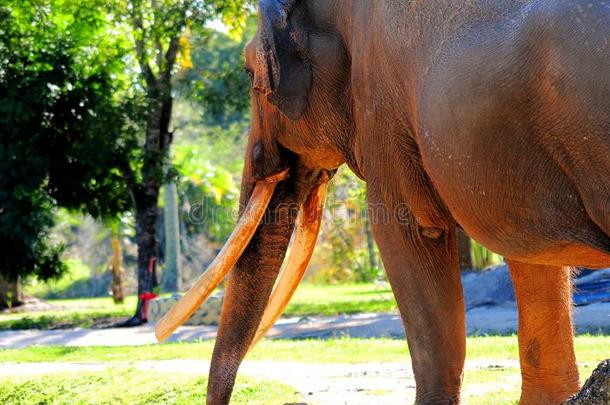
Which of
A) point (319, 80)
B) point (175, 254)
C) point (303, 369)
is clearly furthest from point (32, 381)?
point (175, 254)

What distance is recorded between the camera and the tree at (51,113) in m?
16.8

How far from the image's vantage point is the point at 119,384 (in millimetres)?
7270

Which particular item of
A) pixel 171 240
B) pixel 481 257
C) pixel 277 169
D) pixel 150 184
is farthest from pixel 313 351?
pixel 171 240

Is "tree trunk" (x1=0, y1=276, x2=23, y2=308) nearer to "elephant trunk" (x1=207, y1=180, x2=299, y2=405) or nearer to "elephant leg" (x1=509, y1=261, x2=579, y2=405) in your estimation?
"elephant trunk" (x1=207, y1=180, x2=299, y2=405)

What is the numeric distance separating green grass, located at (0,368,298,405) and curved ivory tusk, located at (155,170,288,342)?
1.56 metres

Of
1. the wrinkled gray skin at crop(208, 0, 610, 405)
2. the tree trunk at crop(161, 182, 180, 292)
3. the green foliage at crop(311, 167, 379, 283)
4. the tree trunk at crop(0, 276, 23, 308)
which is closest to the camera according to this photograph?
the wrinkled gray skin at crop(208, 0, 610, 405)

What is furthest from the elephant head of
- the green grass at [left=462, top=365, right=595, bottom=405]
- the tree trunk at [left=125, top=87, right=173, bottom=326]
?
the tree trunk at [left=125, top=87, right=173, bottom=326]

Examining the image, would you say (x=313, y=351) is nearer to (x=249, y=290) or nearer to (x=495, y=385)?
(x=495, y=385)

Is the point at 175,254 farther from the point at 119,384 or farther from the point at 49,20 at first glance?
the point at 119,384

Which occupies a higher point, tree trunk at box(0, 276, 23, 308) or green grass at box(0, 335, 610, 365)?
tree trunk at box(0, 276, 23, 308)

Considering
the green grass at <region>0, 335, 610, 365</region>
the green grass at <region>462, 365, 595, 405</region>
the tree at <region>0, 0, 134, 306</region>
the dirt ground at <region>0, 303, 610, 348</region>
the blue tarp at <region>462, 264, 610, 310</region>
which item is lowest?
the green grass at <region>462, 365, 595, 405</region>

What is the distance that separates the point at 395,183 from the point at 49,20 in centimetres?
1447

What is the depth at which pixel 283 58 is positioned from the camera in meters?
4.80

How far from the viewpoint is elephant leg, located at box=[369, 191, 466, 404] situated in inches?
166
